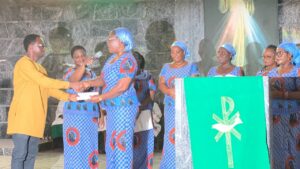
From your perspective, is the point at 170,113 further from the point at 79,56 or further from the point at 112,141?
the point at 112,141

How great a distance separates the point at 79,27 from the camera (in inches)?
321

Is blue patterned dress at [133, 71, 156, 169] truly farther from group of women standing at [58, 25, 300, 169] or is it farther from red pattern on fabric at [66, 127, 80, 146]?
red pattern on fabric at [66, 127, 80, 146]

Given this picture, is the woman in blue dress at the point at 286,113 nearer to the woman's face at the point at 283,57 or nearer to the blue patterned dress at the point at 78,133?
the woman's face at the point at 283,57

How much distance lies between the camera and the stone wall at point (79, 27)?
25.8ft

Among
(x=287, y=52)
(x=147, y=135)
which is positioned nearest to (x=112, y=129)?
(x=147, y=135)

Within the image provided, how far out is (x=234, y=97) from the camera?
9.98ft

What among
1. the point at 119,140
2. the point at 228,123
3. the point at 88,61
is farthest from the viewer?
the point at 88,61

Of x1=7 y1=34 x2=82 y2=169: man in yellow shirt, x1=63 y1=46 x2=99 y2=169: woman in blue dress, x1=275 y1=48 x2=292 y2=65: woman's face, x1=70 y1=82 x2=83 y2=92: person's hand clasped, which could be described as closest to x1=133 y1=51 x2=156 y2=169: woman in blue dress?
x1=63 y1=46 x2=99 y2=169: woman in blue dress

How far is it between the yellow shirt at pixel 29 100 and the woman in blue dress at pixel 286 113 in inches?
88.2

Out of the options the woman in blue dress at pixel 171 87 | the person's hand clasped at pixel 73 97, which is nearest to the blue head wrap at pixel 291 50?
the woman in blue dress at pixel 171 87

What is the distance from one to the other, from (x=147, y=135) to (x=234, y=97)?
263 centimetres

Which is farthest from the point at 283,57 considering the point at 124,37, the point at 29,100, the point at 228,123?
the point at 29,100

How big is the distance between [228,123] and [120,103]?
4.91 feet

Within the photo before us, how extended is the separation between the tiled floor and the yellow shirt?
2.35 meters
